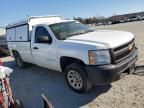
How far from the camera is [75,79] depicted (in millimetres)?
5805

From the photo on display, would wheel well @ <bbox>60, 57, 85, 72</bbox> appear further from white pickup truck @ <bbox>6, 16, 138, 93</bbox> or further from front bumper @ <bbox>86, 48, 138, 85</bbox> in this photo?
front bumper @ <bbox>86, 48, 138, 85</bbox>

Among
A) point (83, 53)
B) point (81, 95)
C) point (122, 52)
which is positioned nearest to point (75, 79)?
point (81, 95)

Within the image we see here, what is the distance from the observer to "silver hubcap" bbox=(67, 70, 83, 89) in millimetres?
5661

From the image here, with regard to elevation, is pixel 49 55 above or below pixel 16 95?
above

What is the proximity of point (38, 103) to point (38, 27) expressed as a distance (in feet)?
9.13

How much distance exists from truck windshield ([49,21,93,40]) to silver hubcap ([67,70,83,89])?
106cm

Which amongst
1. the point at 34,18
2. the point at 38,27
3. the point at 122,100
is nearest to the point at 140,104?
the point at 122,100

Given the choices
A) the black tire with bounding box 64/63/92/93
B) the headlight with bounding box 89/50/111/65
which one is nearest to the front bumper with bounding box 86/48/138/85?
the headlight with bounding box 89/50/111/65

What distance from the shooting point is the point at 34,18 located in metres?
9.27

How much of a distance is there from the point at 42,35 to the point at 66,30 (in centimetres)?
84

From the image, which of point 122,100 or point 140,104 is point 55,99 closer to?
point 122,100

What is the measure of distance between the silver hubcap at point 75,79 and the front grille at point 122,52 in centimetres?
103

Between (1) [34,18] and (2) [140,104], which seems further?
(1) [34,18]

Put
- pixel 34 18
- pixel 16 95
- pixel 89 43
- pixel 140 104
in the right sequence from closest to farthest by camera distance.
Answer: pixel 140 104, pixel 89 43, pixel 16 95, pixel 34 18
